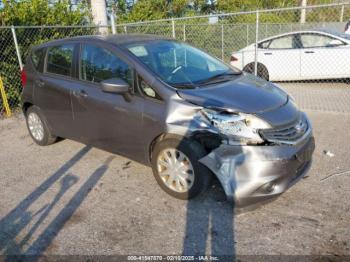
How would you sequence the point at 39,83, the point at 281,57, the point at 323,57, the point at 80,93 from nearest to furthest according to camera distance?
the point at 80,93
the point at 39,83
the point at 323,57
the point at 281,57

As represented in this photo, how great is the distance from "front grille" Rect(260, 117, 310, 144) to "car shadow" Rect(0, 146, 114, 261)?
2138mm

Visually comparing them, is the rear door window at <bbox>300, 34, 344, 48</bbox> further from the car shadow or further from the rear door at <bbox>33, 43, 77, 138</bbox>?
the car shadow

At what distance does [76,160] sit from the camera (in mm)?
4914

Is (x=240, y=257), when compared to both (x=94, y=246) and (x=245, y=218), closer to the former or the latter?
(x=245, y=218)

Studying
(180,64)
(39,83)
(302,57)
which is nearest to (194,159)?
(180,64)

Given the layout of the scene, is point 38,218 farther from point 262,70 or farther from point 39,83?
point 262,70

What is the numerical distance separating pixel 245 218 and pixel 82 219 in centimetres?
163

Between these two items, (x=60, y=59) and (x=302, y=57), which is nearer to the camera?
(x=60, y=59)

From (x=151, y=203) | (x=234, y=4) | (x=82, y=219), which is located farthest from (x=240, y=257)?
(x=234, y=4)

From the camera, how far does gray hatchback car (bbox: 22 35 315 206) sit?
317cm

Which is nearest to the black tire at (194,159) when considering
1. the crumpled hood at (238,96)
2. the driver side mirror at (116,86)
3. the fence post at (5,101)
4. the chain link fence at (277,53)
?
the crumpled hood at (238,96)

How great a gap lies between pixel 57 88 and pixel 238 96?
102 inches

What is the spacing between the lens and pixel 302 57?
8.91 metres

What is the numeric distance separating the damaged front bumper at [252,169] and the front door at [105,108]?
3.39 ft
